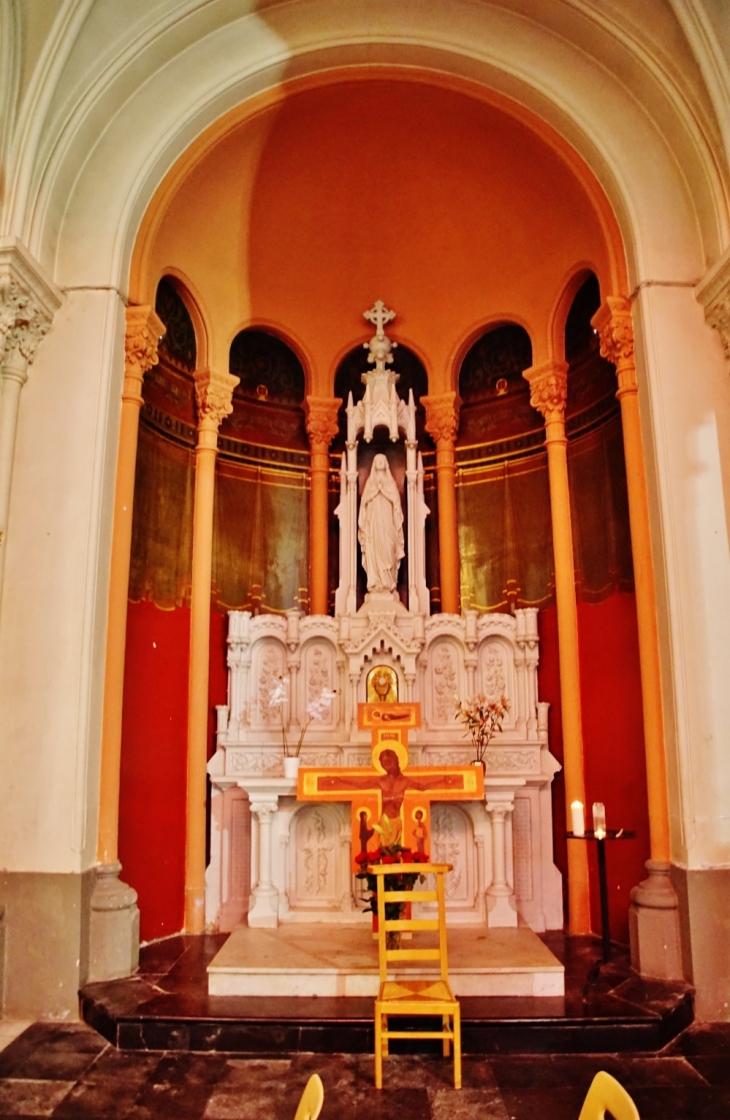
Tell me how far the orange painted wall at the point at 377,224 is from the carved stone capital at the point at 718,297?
50.8 inches

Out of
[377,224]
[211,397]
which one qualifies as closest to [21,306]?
[211,397]

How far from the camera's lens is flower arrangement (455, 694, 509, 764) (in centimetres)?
692

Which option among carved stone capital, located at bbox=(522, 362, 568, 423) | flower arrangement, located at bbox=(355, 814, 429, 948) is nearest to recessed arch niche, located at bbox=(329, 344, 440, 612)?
carved stone capital, located at bbox=(522, 362, 568, 423)

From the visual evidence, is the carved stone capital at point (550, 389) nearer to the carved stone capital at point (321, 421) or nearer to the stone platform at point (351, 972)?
the carved stone capital at point (321, 421)

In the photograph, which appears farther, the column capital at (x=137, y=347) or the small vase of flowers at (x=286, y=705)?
the small vase of flowers at (x=286, y=705)

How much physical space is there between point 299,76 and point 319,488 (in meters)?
3.66

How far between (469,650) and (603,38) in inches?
194

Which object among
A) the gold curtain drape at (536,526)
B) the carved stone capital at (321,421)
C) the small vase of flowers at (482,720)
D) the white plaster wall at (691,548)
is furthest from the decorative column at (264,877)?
the carved stone capital at (321,421)

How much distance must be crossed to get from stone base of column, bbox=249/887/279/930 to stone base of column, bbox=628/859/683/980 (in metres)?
2.56

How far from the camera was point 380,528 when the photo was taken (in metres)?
7.87

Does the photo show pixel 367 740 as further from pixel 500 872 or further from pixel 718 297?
pixel 718 297

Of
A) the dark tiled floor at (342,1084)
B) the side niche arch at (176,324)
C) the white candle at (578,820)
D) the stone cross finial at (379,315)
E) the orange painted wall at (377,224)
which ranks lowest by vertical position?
the dark tiled floor at (342,1084)

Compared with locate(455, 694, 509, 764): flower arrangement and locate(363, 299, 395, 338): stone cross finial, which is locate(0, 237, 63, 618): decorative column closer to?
locate(363, 299, 395, 338): stone cross finial

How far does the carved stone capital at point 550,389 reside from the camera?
7.84 m
